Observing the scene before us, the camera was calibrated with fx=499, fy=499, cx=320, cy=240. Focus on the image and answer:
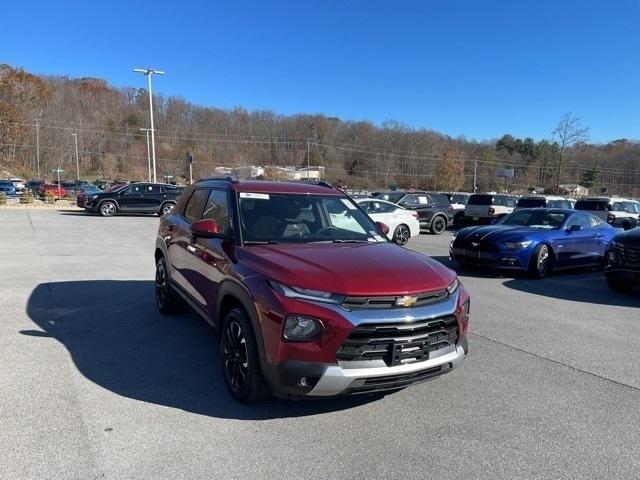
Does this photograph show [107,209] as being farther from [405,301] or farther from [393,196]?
[405,301]

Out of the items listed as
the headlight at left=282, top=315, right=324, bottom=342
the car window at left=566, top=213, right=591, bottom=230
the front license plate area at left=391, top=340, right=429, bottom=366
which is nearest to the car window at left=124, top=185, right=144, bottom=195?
the car window at left=566, top=213, right=591, bottom=230

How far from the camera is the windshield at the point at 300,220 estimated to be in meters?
4.54

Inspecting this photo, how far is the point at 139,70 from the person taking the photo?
37.7 m

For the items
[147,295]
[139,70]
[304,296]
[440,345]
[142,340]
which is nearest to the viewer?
[304,296]

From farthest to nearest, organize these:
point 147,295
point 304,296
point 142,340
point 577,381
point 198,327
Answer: point 147,295 → point 198,327 → point 142,340 → point 577,381 → point 304,296

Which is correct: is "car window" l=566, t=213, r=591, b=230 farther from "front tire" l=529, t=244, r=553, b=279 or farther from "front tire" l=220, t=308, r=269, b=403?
"front tire" l=220, t=308, r=269, b=403

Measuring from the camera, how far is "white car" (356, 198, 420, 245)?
16.7 meters

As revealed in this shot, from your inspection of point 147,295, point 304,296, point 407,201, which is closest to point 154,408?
point 304,296

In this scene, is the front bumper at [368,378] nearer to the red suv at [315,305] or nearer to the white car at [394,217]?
the red suv at [315,305]

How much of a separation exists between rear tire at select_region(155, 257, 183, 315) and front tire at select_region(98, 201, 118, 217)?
71.5 ft

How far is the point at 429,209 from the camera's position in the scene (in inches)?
866

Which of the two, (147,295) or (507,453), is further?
(147,295)

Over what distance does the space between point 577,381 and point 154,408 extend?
3696mm

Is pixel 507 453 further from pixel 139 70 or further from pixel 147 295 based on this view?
pixel 139 70
